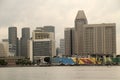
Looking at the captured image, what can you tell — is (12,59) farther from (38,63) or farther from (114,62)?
(114,62)

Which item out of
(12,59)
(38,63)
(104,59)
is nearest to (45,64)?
(38,63)

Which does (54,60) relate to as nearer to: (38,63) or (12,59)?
(38,63)

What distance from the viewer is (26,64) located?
614ft

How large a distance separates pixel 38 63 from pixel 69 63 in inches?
628

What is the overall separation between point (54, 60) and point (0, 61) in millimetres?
29758

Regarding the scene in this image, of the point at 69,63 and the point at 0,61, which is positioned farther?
the point at 69,63

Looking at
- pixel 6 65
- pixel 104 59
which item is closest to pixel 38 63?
pixel 6 65

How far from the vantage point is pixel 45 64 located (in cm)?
19712

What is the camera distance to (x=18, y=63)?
18988 centimetres

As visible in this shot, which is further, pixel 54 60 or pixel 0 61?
pixel 54 60

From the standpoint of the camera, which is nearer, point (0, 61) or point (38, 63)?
point (0, 61)

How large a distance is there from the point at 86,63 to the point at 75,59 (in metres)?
6.02

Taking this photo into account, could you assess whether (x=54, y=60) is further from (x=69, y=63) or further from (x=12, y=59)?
(x=12, y=59)

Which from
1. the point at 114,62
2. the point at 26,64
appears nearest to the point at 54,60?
the point at 26,64
